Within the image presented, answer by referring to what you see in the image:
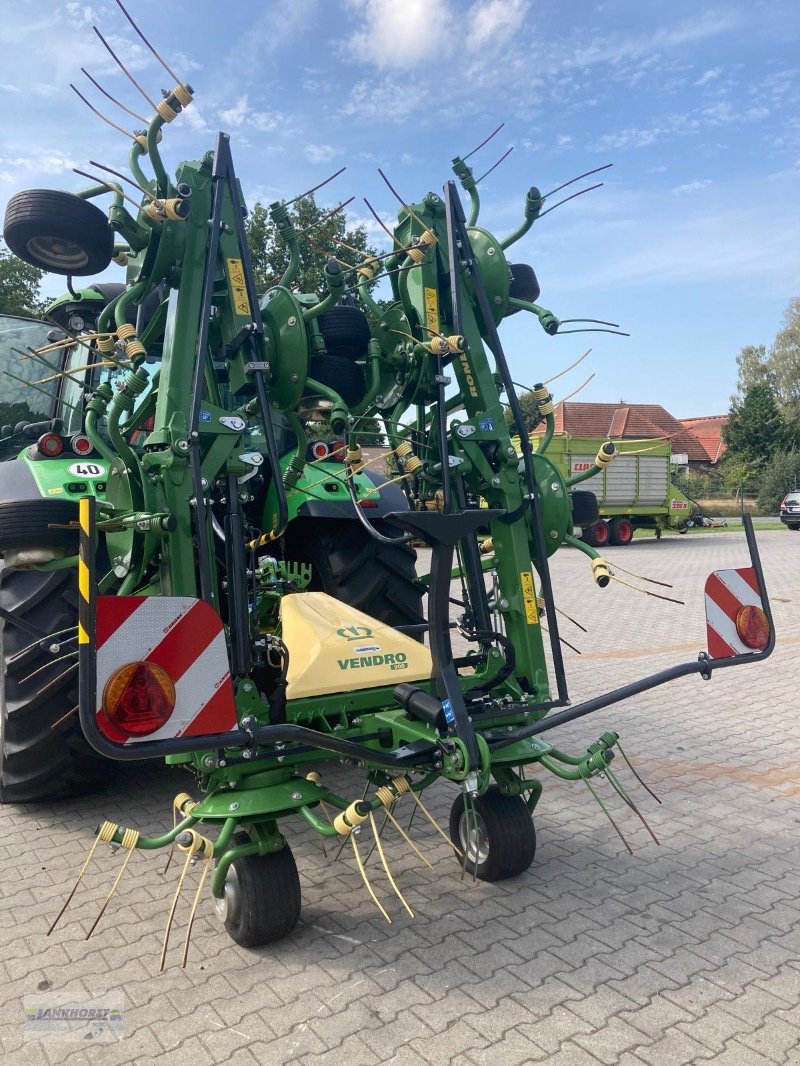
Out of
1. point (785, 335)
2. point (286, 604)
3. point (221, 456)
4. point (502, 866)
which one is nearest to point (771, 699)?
point (502, 866)

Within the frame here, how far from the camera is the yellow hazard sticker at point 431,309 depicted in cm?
352

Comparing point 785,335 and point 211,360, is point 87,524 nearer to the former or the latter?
point 211,360

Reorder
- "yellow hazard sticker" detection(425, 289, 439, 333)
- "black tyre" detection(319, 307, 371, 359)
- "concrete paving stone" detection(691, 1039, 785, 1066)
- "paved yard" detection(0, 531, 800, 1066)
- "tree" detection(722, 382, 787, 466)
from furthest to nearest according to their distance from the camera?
1. "tree" detection(722, 382, 787, 466)
2. "black tyre" detection(319, 307, 371, 359)
3. "yellow hazard sticker" detection(425, 289, 439, 333)
4. "paved yard" detection(0, 531, 800, 1066)
5. "concrete paving stone" detection(691, 1039, 785, 1066)

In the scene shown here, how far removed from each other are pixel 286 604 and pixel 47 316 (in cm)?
249

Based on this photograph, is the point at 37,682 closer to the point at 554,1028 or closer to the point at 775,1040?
the point at 554,1028

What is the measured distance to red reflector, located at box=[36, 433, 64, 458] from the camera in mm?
3979

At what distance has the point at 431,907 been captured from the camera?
3.05 m

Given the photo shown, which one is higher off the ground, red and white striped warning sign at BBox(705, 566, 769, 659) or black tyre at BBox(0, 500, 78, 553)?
black tyre at BBox(0, 500, 78, 553)

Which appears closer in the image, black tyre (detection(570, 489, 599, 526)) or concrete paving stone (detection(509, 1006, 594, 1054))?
concrete paving stone (detection(509, 1006, 594, 1054))

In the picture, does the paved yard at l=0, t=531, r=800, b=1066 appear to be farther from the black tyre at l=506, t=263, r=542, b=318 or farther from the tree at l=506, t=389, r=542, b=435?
the black tyre at l=506, t=263, r=542, b=318

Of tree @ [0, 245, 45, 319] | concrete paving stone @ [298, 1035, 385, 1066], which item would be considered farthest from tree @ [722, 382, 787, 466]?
concrete paving stone @ [298, 1035, 385, 1066]

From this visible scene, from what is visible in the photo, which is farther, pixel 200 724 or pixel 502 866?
pixel 502 866

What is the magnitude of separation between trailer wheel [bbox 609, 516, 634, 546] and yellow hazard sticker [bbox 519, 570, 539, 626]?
18.3m

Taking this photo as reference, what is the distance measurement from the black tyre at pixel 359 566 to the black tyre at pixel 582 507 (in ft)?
2.92
